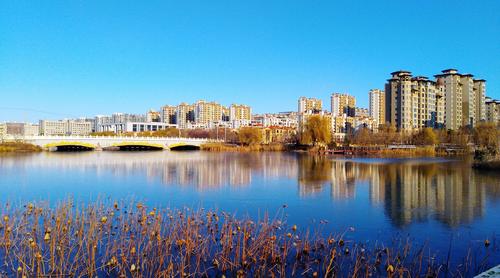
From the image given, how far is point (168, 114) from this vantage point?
16075cm

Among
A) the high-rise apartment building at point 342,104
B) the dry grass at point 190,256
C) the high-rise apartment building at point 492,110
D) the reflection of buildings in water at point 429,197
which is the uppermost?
the high-rise apartment building at point 342,104

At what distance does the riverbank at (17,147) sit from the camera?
52.3m

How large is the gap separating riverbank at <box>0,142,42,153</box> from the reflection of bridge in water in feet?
3.75

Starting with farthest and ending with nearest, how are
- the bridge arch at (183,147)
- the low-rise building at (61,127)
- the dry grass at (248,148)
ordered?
the low-rise building at (61,127) < the bridge arch at (183,147) < the dry grass at (248,148)

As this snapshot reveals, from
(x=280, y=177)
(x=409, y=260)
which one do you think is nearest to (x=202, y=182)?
(x=280, y=177)

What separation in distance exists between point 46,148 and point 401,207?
59.9 metres

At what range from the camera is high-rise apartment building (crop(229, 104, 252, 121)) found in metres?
149

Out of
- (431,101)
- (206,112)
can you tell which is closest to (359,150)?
(431,101)

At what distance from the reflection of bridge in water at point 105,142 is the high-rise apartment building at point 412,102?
Answer: 39.9 meters

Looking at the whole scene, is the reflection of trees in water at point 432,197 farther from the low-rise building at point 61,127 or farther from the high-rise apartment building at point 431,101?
the low-rise building at point 61,127

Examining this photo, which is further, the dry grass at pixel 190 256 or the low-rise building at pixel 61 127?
the low-rise building at pixel 61 127

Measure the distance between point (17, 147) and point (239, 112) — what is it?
330 ft

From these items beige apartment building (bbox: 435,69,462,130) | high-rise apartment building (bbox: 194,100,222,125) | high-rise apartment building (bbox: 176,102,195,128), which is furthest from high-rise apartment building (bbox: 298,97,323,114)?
beige apartment building (bbox: 435,69,462,130)

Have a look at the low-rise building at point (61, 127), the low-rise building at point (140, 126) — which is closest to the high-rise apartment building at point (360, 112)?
the low-rise building at point (140, 126)
